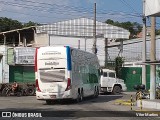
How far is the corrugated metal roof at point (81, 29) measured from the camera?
62.7 meters

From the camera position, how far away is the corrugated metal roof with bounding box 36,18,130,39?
62.7 m

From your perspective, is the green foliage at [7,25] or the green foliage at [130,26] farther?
the green foliage at [130,26]

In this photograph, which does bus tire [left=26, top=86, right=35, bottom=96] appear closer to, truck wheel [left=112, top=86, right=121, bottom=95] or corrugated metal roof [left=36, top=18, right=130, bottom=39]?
truck wheel [left=112, top=86, right=121, bottom=95]

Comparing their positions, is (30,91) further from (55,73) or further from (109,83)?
(55,73)

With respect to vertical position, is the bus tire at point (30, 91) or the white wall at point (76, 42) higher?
the white wall at point (76, 42)

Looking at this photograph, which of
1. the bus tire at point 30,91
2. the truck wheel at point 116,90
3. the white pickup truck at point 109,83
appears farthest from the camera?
the truck wheel at point 116,90

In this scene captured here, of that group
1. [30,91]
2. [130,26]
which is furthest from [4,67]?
[130,26]

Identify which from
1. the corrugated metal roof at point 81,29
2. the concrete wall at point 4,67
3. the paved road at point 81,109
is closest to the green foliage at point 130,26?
the corrugated metal roof at point 81,29

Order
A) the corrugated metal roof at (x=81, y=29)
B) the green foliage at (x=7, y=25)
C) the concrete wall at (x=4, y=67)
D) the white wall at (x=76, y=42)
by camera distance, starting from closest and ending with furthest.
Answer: the concrete wall at (x=4, y=67), the white wall at (x=76, y=42), the corrugated metal roof at (x=81, y=29), the green foliage at (x=7, y=25)

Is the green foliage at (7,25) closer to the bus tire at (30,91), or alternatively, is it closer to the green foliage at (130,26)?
the green foliage at (130,26)

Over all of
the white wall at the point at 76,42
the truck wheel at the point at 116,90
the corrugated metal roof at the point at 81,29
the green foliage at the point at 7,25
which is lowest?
the truck wheel at the point at 116,90

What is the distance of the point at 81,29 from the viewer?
64500 millimetres

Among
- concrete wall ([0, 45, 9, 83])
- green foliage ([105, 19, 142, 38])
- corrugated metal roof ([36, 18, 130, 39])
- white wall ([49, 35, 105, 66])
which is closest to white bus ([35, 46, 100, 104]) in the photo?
concrete wall ([0, 45, 9, 83])

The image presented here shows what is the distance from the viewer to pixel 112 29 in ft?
216
